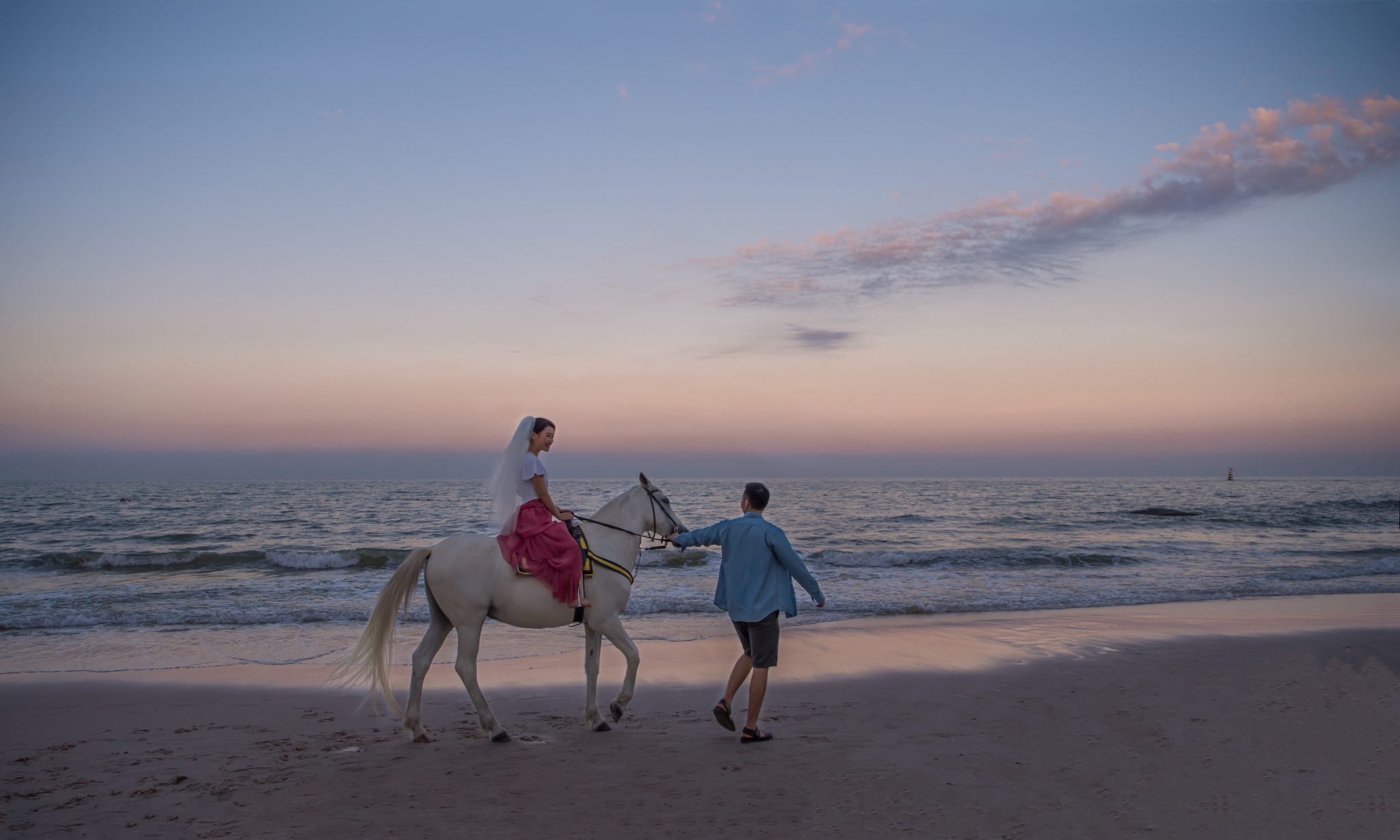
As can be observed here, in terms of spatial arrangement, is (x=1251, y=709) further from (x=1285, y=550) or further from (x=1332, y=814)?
(x=1285, y=550)

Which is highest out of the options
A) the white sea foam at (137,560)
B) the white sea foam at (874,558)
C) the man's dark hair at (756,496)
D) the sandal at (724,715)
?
the man's dark hair at (756,496)

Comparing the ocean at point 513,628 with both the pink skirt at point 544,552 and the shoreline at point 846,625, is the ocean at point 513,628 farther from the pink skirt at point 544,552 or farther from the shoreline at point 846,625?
the pink skirt at point 544,552

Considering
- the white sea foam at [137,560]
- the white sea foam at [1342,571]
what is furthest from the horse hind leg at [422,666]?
the white sea foam at [1342,571]

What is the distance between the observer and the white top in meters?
5.71

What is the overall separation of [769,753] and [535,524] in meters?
2.46

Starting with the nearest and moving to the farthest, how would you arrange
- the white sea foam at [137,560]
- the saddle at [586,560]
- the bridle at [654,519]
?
1. the saddle at [586,560]
2. the bridle at [654,519]
3. the white sea foam at [137,560]

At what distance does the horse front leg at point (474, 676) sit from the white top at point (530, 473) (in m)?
1.03

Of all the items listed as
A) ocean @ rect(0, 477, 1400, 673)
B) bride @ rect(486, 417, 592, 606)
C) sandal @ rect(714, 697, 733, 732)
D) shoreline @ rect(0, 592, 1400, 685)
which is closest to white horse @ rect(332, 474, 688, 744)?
bride @ rect(486, 417, 592, 606)

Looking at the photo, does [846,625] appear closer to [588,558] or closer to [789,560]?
[789,560]

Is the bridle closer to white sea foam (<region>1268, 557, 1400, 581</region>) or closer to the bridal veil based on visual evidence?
the bridal veil

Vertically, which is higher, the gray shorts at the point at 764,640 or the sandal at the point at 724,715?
the gray shorts at the point at 764,640

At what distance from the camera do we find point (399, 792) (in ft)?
15.2

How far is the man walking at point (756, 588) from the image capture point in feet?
17.6

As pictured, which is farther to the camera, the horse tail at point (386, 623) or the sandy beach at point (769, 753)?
A: the horse tail at point (386, 623)
